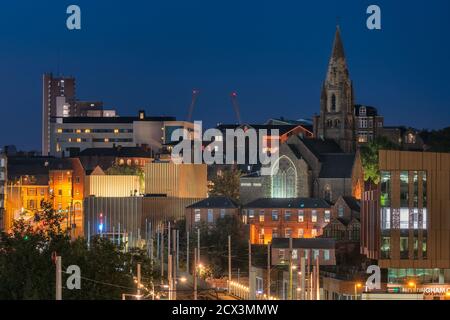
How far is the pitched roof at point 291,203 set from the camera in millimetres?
130000

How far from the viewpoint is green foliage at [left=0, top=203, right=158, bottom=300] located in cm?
5778

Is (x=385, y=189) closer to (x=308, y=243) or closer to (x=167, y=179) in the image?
(x=308, y=243)

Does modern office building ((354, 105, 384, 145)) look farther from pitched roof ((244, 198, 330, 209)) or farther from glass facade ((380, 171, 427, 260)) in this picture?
glass facade ((380, 171, 427, 260))

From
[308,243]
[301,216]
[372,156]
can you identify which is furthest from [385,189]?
[372,156]

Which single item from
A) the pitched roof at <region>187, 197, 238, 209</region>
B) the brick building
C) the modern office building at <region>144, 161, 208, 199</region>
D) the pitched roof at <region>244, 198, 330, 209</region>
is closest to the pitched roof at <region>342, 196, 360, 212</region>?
the brick building

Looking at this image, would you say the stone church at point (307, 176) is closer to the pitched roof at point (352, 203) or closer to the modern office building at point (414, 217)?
the pitched roof at point (352, 203)

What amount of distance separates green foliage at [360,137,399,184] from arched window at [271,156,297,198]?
7.22 meters

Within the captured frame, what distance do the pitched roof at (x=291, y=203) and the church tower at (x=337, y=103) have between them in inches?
943

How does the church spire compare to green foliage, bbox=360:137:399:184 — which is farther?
the church spire

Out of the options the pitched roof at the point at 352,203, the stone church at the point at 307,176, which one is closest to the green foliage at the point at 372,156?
the stone church at the point at 307,176
